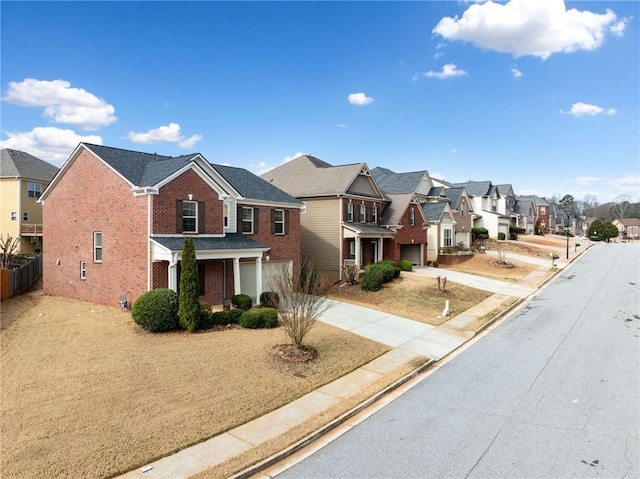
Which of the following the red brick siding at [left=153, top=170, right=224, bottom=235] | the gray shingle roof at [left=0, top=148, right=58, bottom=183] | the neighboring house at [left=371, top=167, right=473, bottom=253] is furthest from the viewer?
the neighboring house at [left=371, top=167, right=473, bottom=253]

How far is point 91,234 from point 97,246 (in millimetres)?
747

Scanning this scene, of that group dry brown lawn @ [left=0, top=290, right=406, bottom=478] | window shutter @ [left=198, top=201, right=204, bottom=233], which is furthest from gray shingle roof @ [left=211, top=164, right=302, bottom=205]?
dry brown lawn @ [left=0, top=290, right=406, bottom=478]

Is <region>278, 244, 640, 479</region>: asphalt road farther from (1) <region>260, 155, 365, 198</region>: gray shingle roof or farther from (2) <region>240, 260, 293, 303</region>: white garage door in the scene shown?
(1) <region>260, 155, 365, 198</region>: gray shingle roof

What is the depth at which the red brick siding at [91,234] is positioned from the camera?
59.2 ft

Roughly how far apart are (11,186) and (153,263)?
→ 27.1m

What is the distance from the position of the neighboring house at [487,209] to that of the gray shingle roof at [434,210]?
16.6 metres

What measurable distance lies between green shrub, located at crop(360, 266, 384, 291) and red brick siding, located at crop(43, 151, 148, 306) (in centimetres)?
1290

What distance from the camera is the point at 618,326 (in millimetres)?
17031

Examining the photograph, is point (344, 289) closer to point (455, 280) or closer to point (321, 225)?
point (321, 225)

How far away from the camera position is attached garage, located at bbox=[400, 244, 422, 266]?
125ft

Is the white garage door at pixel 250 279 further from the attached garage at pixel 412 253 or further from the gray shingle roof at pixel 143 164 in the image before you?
the attached garage at pixel 412 253

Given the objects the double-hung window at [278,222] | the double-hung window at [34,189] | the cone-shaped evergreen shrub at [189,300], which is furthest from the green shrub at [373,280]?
the double-hung window at [34,189]

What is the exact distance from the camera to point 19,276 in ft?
74.5

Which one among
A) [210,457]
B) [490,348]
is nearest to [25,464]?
[210,457]
